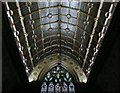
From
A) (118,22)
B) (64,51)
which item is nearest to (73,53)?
(64,51)

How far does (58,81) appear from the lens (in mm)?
28453

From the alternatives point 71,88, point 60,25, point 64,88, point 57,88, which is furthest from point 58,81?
point 60,25

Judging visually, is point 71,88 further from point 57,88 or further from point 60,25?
point 60,25

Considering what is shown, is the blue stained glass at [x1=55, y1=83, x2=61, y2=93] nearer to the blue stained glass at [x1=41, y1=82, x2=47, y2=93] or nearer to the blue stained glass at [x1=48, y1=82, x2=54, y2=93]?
the blue stained glass at [x1=48, y1=82, x2=54, y2=93]

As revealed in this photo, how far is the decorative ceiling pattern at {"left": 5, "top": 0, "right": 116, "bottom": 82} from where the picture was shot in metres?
15.2

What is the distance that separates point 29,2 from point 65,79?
14.3 metres

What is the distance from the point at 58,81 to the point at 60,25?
9.65 metres

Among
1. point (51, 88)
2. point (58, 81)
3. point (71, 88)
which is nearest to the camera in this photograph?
point (71, 88)

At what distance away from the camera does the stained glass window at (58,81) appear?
27953 millimetres

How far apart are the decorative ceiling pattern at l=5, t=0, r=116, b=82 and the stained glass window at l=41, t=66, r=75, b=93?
438 cm

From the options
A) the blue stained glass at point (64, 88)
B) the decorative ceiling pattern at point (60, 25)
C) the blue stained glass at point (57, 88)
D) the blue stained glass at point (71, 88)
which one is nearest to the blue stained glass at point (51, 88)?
the blue stained glass at point (57, 88)

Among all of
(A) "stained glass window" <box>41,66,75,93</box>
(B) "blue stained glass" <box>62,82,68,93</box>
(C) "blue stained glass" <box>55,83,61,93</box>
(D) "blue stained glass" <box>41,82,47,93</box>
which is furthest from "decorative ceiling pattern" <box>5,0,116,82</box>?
(C) "blue stained glass" <box>55,83,61,93</box>

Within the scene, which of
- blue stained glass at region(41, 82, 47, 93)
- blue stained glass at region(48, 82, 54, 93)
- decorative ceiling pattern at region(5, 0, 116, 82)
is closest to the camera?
decorative ceiling pattern at region(5, 0, 116, 82)

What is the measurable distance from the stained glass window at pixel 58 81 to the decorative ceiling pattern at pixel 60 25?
4384 millimetres
